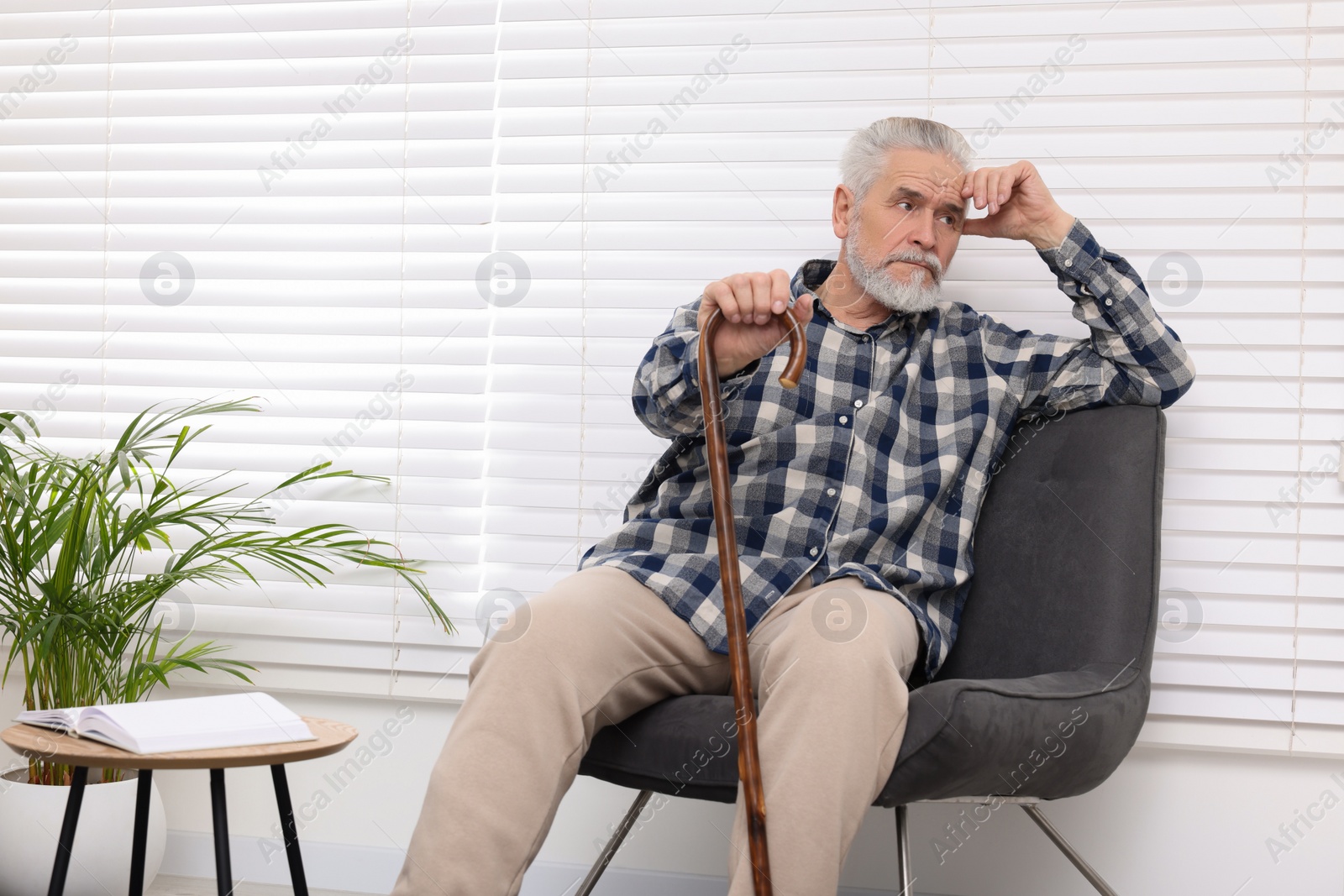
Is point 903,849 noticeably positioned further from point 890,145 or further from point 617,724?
point 890,145

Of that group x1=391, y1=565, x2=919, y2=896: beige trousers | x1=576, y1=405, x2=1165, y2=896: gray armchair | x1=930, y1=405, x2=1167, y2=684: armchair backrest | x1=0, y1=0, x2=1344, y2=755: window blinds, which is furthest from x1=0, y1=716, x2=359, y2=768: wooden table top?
x1=930, y1=405, x2=1167, y2=684: armchair backrest

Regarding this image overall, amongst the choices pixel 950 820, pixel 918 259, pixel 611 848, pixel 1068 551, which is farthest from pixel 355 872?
pixel 918 259

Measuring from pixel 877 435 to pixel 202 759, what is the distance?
114 cm

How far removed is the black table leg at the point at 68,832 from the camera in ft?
4.63

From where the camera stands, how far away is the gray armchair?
1319 millimetres

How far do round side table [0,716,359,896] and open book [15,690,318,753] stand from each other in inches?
0.4

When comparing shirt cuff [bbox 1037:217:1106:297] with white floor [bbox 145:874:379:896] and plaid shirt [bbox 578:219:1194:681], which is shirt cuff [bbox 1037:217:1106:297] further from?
white floor [bbox 145:874:379:896]

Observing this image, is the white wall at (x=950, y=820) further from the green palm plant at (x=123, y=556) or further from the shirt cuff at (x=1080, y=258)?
the shirt cuff at (x=1080, y=258)

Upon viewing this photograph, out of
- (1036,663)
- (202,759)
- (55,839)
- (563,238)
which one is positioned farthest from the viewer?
(563,238)

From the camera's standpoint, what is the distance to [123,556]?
2229mm

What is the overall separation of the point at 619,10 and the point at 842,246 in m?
0.70

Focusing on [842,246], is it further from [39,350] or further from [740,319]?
[39,350]

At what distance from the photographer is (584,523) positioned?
2.11 meters

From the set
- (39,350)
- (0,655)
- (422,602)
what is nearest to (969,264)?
(422,602)
